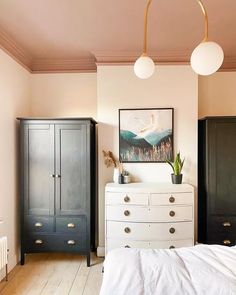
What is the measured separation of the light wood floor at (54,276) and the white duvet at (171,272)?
119 centimetres

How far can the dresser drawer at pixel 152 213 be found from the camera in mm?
3062

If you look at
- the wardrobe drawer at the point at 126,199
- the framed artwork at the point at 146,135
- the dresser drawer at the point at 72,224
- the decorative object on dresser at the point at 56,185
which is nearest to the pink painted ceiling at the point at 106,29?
the framed artwork at the point at 146,135

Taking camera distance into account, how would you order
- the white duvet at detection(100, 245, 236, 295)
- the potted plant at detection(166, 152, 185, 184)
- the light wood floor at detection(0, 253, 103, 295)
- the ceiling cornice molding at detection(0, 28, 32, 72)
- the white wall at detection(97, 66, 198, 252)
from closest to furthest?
the white duvet at detection(100, 245, 236, 295) < the light wood floor at detection(0, 253, 103, 295) < the ceiling cornice molding at detection(0, 28, 32, 72) < the potted plant at detection(166, 152, 185, 184) < the white wall at detection(97, 66, 198, 252)

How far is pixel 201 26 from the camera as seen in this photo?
272cm

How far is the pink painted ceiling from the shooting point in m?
2.32

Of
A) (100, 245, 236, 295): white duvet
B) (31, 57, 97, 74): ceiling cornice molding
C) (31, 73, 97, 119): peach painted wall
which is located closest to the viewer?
(100, 245, 236, 295): white duvet

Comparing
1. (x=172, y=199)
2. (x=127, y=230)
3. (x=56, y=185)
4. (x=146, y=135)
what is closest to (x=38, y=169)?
(x=56, y=185)

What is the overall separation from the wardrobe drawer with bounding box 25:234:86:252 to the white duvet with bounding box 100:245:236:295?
1.53 metres

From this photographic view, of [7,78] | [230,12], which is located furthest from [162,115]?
[7,78]

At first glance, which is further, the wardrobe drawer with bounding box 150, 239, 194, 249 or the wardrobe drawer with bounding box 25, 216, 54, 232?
the wardrobe drawer with bounding box 25, 216, 54, 232

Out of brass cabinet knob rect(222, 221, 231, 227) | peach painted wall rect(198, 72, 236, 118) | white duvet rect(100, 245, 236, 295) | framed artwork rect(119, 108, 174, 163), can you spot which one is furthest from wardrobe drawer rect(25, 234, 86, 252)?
peach painted wall rect(198, 72, 236, 118)

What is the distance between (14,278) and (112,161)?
1.79 meters

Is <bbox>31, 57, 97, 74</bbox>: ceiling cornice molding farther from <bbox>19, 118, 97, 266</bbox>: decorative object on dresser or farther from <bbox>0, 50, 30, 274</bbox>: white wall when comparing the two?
<bbox>19, 118, 97, 266</bbox>: decorative object on dresser

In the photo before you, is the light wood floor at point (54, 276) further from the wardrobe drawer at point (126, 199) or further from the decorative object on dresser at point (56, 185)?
the wardrobe drawer at point (126, 199)
